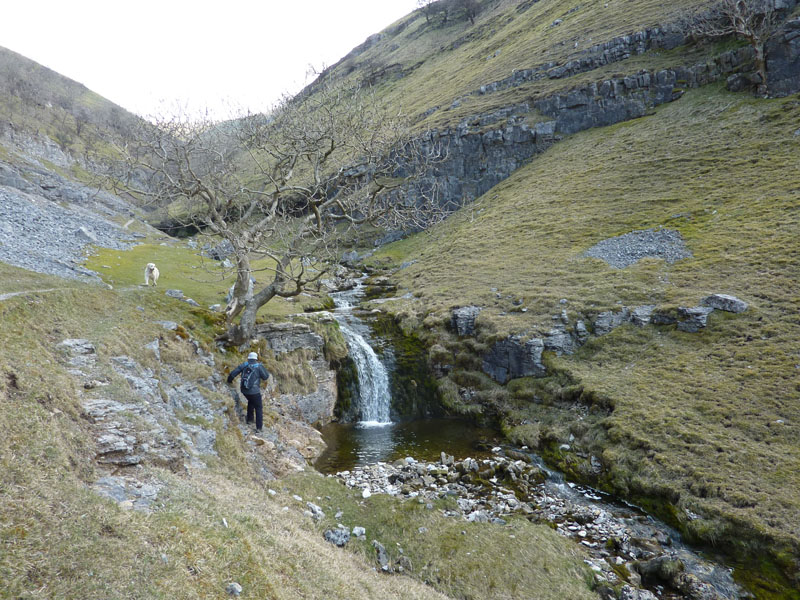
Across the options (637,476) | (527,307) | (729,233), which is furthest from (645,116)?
(637,476)

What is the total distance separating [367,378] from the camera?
2498 centimetres

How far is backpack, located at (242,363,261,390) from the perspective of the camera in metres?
14.8

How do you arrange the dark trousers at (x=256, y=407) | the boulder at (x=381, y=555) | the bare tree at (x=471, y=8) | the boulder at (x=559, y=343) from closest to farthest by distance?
the boulder at (x=381, y=555), the dark trousers at (x=256, y=407), the boulder at (x=559, y=343), the bare tree at (x=471, y=8)

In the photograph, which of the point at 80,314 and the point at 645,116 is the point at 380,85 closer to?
the point at 645,116

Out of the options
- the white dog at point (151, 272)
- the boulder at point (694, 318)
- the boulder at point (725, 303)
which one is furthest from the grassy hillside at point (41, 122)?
the boulder at point (725, 303)

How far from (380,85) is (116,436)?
139 m

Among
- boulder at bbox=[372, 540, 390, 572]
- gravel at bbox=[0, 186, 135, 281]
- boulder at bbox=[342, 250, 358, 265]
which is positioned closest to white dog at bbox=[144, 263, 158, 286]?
gravel at bbox=[0, 186, 135, 281]

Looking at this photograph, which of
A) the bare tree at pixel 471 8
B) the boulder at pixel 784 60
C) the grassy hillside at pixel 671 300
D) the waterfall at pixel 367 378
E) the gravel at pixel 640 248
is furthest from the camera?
the bare tree at pixel 471 8

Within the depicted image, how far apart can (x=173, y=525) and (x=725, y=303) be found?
2628 cm

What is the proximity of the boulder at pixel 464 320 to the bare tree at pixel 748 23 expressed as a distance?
43.4 metres

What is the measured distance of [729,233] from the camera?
28641 millimetres

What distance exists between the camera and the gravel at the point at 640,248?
29.6m

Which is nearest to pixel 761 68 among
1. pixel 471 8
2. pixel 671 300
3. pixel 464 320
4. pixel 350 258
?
pixel 671 300

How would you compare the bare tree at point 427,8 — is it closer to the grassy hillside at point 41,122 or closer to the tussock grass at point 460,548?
the grassy hillside at point 41,122
